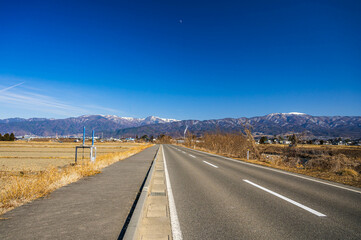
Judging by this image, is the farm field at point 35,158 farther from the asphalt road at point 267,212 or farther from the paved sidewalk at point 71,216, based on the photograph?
the asphalt road at point 267,212

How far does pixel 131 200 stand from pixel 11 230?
251cm

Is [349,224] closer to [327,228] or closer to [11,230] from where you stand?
[327,228]

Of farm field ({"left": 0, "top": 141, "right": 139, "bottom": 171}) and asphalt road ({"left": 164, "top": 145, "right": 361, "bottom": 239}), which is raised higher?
asphalt road ({"left": 164, "top": 145, "right": 361, "bottom": 239})

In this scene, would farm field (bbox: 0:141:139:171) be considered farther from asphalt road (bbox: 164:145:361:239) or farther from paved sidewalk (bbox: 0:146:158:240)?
asphalt road (bbox: 164:145:361:239)

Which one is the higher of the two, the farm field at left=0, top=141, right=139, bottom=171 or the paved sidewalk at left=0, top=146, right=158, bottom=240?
the paved sidewalk at left=0, top=146, right=158, bottom=240

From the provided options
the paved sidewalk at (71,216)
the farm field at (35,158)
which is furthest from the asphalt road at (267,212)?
the farm field at (35,158)

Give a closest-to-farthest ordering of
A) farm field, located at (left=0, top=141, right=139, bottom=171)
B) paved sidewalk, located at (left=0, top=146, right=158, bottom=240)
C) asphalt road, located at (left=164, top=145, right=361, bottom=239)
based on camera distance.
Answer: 1. paved sidewalk, located at (left=0, top=146, right=158, bottom=240)
2. asphalt road, located at (left=164, top=145, right=361, bottom=239)
3. farm field, located at (left=0, top=141, right=139, bottom=171)

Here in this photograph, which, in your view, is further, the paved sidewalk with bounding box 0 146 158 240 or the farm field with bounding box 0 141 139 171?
the farm field with bounding box 0 141 139 171

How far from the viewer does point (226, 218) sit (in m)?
4.11

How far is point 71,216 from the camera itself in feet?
13.1

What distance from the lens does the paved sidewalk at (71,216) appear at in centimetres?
323

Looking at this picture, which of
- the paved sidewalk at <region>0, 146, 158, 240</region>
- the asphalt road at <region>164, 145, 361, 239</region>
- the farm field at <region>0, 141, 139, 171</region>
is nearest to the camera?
the paved sidewalk at <region>0, 146, 158, 240</region>

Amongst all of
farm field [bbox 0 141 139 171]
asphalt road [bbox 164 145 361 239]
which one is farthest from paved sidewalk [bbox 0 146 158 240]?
farm field [bbox 0 141 139 171]

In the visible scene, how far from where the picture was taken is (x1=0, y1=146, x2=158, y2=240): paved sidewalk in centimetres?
323
